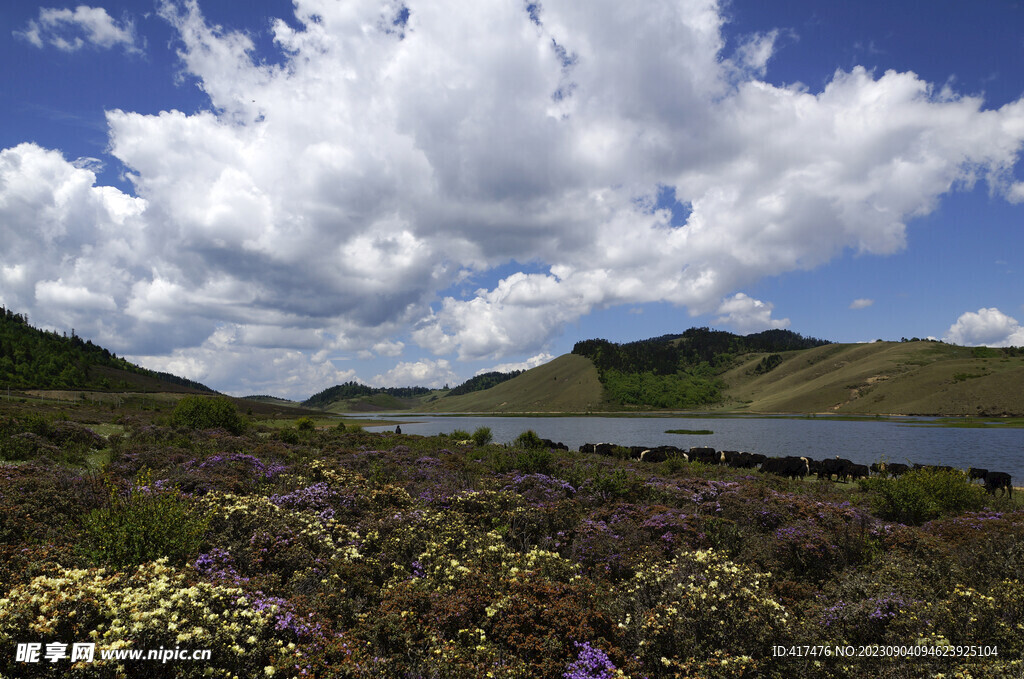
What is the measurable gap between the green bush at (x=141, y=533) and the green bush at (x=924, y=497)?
19.2 m

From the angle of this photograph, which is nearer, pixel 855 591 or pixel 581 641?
pixel 581 641

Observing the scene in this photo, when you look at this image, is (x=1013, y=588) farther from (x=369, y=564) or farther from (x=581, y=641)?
(x=369, y=564)

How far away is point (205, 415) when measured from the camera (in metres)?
29.4

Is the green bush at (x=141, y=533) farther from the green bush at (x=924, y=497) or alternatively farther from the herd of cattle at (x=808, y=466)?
the herd of cattle at (x=808, y=466)

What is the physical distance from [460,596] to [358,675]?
6.24 ft

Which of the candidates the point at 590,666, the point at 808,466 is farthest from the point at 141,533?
the point at 808,466

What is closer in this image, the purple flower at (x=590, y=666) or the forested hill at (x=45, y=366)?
the purple flower at (x=590, y=666)

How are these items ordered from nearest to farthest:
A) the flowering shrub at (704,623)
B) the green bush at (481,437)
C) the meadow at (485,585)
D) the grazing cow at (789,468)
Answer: the meadow at (485,585), the flowering shrub at (704,623), the grazing cow at (789,468), the green bush at (481,437)

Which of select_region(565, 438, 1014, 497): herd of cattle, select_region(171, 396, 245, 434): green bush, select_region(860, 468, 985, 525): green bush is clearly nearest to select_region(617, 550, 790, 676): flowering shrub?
select_region(860, 468, 985, 525): green bush

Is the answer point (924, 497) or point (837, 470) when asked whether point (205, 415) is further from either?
point (837, 470)

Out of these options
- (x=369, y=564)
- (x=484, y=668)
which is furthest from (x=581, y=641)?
(x=369, y=564)

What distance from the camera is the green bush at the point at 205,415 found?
95.1 feet

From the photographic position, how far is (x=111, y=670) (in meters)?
4.14

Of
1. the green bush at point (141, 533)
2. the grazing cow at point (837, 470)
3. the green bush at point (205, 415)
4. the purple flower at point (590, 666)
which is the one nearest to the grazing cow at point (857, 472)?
the grazing cow at point (837, 470)
